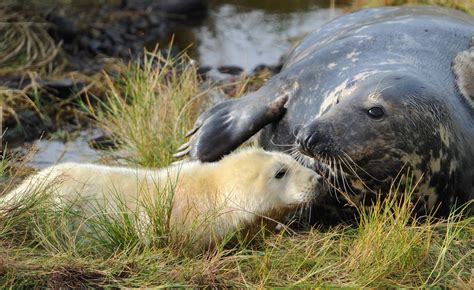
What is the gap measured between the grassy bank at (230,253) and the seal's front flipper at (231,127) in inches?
35.9

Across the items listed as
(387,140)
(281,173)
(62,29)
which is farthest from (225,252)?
(62,29)

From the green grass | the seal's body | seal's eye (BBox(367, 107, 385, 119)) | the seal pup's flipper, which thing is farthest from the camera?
the green grass

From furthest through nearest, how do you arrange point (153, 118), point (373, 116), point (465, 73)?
point (153, 118)
point (465, 73)
point (373, 116)

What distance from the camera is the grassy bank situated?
4.50 m

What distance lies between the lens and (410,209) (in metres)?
5.22

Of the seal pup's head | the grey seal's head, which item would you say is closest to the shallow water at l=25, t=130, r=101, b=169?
the seal pup's head

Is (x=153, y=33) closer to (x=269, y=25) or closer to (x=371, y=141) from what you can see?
(x=269, y=25)

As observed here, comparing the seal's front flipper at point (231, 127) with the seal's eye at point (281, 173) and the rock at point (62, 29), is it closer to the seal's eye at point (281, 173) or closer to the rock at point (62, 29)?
the seal's eye at point (281, 173)

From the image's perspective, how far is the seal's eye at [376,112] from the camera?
5046mm

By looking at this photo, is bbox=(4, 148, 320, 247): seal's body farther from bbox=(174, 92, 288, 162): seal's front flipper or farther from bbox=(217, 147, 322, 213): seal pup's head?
bbox=(174, 92, 288, 162): seal's front flipper

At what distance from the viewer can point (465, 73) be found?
586 cm

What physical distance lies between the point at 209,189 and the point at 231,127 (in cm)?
103

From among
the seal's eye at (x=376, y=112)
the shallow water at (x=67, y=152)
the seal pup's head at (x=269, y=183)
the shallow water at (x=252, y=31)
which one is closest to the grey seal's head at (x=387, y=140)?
the seal's eye at (x=376, y=112)

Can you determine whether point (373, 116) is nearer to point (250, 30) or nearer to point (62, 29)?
point (62, 29)
